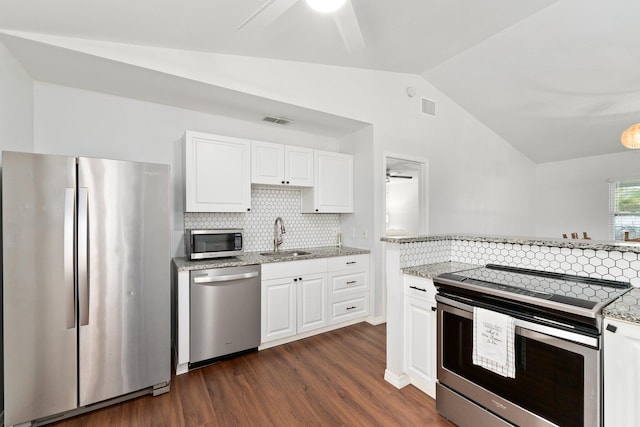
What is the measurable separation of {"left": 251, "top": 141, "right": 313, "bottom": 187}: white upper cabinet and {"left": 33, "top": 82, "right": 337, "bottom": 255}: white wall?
1.67 ft

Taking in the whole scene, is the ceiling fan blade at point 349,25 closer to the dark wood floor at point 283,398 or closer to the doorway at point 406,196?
the doorway at point 406,196

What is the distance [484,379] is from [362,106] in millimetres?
2953

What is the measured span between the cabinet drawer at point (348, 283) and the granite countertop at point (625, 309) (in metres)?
2.32

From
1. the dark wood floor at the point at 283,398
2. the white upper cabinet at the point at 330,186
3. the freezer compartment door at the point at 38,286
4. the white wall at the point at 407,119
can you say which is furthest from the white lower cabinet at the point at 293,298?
the freezer compartment door at the point at 38,286

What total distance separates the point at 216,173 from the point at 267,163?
1.89 ft

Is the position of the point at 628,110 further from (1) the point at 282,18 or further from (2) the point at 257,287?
(2) the point at 257,287

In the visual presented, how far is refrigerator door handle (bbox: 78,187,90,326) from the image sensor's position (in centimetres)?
186

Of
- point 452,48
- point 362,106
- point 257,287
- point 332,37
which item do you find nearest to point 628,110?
point 452,48

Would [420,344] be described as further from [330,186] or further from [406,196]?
[406,196]

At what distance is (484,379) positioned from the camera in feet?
5.37

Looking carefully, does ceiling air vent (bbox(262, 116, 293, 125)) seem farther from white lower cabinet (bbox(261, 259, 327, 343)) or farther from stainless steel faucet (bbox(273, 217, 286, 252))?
white lower cabinet (bbox(261, 259, 327, 343))

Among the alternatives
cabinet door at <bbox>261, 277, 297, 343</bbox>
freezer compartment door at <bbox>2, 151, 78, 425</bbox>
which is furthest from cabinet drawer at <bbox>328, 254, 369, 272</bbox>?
freezer compartment door at <bbox>2, 151, 78, 425</bbox>

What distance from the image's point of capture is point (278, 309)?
288cm

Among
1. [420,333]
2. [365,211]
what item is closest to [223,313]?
[420,333]
